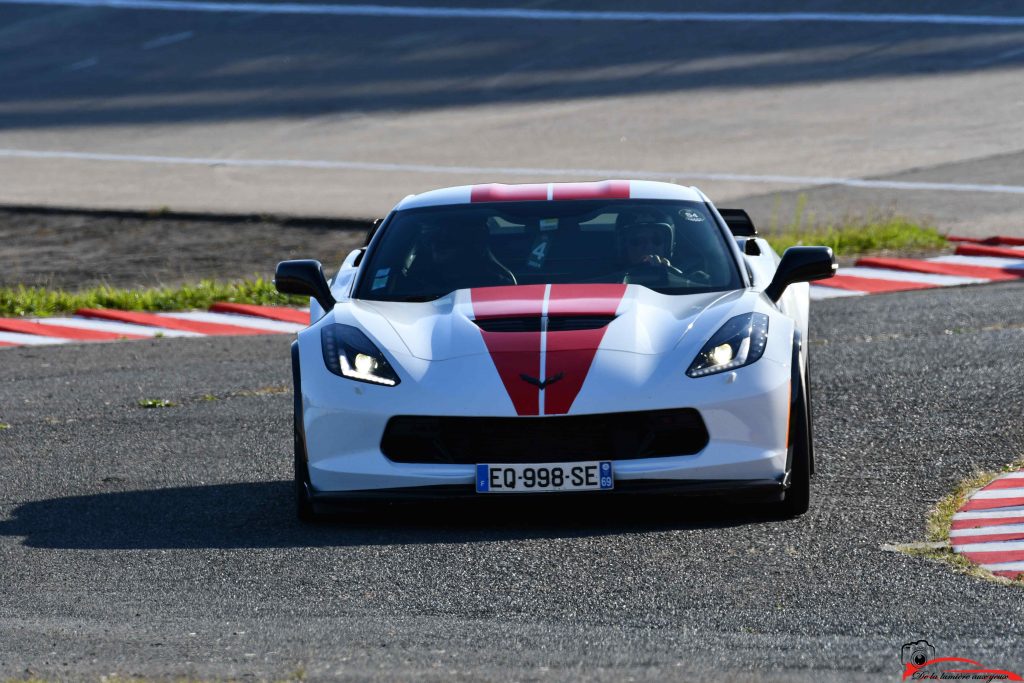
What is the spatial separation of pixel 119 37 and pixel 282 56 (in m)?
4.86

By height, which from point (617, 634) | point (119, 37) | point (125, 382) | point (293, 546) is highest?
point (617, 634)

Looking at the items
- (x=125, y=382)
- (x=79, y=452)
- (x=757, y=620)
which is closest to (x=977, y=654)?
(x=757, y=620)

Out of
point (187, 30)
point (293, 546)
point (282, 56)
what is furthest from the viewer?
point (187, 30)

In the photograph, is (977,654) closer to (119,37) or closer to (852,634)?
(852,634)

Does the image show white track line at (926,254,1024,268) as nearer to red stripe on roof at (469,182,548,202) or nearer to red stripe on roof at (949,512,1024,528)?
red stripe on roof at (469,182,548,202)

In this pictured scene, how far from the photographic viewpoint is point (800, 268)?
24.7 feet

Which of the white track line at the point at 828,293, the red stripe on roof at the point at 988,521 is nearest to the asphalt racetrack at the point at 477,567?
the red stripe on roof at the point at 988,521

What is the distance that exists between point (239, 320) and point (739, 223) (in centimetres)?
529

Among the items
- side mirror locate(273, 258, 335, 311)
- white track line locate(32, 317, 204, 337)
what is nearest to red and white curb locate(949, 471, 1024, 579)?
side mirror locate(273, 258, 335, 311)

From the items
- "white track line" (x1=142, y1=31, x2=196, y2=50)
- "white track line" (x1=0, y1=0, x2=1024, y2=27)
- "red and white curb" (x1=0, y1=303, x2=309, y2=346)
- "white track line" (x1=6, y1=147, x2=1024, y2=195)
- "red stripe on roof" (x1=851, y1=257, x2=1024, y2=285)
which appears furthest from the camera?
"white track line" (x1=142, y1=31, x2=196, y2=50)

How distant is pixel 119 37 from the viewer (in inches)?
1369

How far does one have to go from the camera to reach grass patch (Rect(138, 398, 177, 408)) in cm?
1019

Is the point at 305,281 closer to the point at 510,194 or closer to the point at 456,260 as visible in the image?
the point at 456,260

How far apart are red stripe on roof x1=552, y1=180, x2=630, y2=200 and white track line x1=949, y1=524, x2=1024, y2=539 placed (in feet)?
7.98
